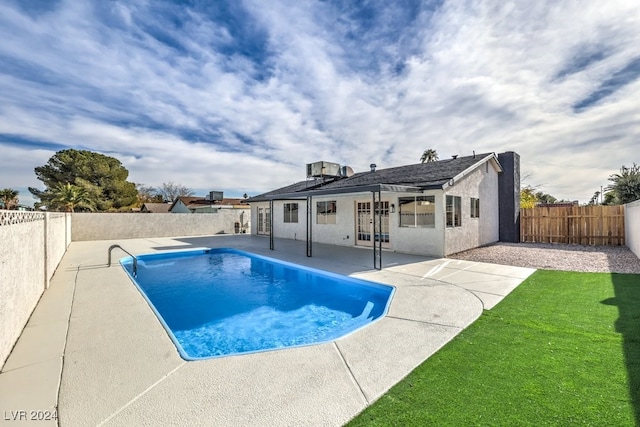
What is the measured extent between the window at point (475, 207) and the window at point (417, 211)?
3445 millimetres

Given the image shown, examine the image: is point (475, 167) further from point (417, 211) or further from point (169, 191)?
point (169, 191)

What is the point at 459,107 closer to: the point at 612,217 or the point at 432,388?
the point at 612,217

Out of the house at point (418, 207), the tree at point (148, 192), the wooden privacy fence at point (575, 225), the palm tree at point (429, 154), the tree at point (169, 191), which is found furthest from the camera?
the tree at point (169, 191)

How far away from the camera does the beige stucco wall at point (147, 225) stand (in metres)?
20.0

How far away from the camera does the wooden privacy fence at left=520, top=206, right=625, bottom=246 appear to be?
14195 mm

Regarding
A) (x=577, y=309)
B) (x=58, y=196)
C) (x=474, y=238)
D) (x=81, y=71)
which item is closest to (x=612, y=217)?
(x=474, y=238)

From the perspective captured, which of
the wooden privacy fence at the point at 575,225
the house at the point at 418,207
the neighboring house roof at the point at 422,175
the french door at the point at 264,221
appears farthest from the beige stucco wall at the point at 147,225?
the wooden privacy fence at the point at 575,225

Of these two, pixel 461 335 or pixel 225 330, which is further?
pixel 225 330

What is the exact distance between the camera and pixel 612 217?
14203 mm

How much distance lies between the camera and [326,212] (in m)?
16.4

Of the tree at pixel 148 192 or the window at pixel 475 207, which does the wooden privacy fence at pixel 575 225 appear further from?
the tree at pixel 148 192

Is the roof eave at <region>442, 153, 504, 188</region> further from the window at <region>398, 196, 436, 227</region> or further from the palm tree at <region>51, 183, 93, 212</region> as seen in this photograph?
the palm tree at <region>51, 183, 93, 212</region>

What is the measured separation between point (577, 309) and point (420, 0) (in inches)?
374

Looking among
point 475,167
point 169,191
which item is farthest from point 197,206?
point 475,167
